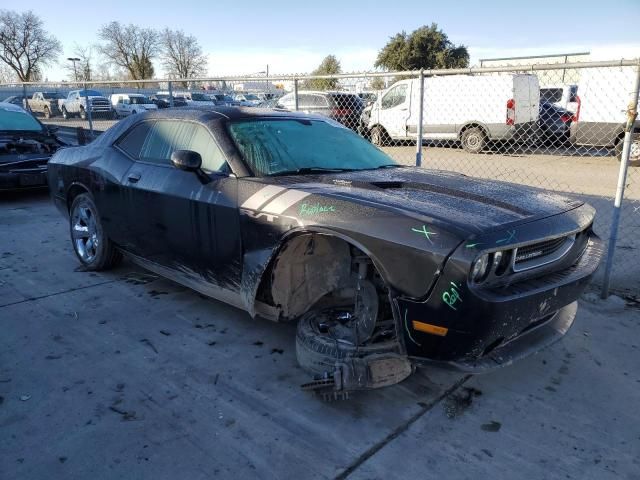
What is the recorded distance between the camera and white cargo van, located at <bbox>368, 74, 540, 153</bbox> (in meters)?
13.6

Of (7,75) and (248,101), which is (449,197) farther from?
(7,75)

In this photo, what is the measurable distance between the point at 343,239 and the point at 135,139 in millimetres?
2497

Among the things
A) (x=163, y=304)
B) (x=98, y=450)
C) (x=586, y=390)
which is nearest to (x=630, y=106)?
(x=586, y=390)

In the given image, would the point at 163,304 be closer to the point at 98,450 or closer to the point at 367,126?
the point at 98,450

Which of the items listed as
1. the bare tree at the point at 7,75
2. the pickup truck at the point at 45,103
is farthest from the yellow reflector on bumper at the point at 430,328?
the bare tree at the point at 7,75

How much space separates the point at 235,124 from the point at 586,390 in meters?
2.84

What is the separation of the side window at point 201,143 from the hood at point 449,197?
638 millimetres

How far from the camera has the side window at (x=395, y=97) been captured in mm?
14859

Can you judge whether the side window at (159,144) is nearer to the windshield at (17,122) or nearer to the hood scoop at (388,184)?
the hood scoop at (388,184)

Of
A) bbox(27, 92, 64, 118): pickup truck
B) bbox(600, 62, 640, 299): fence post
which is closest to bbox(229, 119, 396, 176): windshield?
bbox(600, 62, 640, 299): fence post

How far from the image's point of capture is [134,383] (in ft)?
9.65

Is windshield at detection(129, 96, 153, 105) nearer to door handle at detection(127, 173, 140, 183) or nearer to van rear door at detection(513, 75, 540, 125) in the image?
van rear door at detection(513, 75, 540, 125)

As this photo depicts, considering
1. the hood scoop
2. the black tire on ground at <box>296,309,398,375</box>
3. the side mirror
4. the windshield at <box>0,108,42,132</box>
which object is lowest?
the black tire on ground at <box>296,309,398,375</box>

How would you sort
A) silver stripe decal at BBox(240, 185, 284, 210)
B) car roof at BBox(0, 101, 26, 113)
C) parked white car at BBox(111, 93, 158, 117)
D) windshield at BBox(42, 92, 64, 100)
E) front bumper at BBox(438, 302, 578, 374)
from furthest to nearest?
1. windshield at BBox(42, 92, 64, 100)
2. parked white car at BBox(111, 93, 158, 117)
3. car roof at BBox(0, 101, 26, 113)
4. silver stripe decal at BBox(240, 185, 284, 210)
5. front bumper at BBox(438, 302, 578, 374)
